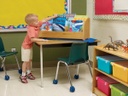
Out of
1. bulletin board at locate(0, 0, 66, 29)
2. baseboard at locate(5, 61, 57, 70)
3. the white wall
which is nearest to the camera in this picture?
the white wall

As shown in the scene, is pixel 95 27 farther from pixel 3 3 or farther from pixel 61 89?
pixel 3 3

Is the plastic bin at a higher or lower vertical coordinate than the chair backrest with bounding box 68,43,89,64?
lower

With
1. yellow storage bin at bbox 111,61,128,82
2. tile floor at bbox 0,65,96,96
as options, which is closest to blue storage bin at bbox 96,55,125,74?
yellow storage bin at bbox 111,61,128,82

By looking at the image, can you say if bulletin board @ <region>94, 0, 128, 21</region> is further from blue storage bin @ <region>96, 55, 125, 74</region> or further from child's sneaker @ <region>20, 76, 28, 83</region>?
child's sneaker @ <region>20, 76, 28, 83</region>

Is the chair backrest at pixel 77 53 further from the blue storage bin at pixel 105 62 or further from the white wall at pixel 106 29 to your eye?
the white wall at pixel 106 29

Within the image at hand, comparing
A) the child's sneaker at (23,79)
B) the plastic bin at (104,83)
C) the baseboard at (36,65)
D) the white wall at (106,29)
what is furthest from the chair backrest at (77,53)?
the baseboard at (36,65)

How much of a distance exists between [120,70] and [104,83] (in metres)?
0.40

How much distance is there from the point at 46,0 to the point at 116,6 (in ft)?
4.65

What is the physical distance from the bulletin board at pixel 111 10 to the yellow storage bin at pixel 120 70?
728 mm

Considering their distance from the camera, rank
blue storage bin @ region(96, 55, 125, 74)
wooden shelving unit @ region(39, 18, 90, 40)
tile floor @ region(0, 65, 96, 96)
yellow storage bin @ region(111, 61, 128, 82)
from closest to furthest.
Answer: yellow storage bin @ region(111, 61, 128, 82)
blue storage bin @ region(96, 55, 125, 74)
tile floor @ region(0, 65, 96, 96)
wooden shelving unit @ region(39, 18, 90, 40)

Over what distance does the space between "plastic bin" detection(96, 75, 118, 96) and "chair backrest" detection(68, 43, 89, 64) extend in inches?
14.9

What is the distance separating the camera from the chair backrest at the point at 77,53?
291 centimetres

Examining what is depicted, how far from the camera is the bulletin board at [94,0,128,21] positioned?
9.53 ft

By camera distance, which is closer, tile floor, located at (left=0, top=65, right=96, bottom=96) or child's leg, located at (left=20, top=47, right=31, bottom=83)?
tile floor, located at (left=0, top=65, right=96, bottom=96)
